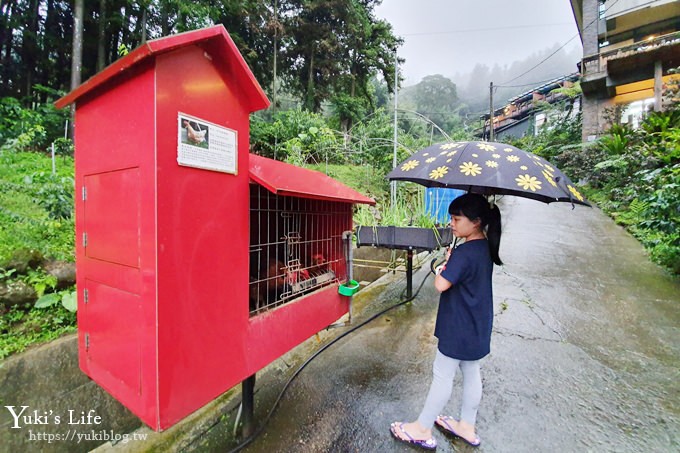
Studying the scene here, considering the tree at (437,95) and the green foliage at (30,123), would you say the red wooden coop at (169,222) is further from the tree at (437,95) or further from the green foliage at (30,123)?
the tree at (437,95)

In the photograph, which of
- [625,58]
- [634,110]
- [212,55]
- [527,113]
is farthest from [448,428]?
[527,113]

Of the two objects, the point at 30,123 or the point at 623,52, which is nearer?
the point at 30,123

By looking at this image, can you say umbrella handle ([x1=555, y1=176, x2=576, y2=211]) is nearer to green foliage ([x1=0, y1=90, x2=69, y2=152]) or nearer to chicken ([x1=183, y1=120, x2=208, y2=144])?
chicken ([x1=183, y1=120, x2=208, y2=144])

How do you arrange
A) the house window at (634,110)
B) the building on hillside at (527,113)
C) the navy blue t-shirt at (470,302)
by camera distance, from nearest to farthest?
the navy blue t-shirt at (470,302) < the house window at (634,110) < the building on hillside at (527,113)

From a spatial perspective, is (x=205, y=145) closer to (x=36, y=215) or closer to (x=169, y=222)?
(x=169, y=222)

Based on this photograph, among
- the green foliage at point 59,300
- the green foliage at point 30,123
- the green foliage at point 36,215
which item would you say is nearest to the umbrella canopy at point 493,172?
the green foliage at point 59,300

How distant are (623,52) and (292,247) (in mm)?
16218

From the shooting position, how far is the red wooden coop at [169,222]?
1.21 m

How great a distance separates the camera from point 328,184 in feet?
7.22

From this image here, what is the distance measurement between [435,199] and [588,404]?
113 inches

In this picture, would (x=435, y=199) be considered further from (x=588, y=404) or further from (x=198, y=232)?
(x=198, y=232)

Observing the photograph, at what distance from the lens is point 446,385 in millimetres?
1807

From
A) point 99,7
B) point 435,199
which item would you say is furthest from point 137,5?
point 435,199

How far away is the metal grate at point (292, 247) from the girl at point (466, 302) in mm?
1023
